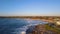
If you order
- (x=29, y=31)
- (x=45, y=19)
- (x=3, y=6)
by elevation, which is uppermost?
(x=3, y=6)

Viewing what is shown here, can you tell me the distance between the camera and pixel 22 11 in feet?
6.24

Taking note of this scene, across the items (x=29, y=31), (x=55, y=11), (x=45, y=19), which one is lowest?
(x=29, y=31)

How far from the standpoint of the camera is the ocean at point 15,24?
1830 millimetres

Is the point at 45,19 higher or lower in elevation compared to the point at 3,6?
lower

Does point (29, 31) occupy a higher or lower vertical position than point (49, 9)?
lower

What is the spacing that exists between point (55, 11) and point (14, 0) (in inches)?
30.7

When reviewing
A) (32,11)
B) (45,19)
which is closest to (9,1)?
(32,11)

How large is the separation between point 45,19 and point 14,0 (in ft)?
2.19

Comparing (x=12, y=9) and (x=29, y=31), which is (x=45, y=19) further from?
(x=12, y=9)

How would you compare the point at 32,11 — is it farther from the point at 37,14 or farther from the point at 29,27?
the point at 29,27

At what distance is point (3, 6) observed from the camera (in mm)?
1895

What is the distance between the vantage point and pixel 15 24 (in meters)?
1.84

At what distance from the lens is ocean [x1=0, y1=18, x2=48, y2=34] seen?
1.83m

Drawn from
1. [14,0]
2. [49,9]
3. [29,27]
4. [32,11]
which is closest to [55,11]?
[49,9]
